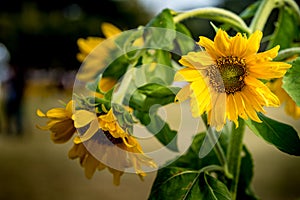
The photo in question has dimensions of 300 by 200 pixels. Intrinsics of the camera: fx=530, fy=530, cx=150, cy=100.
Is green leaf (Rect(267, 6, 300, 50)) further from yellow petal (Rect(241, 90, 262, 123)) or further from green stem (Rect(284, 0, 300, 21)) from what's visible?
yellow petal (Rect(241, 90, 262, 123))

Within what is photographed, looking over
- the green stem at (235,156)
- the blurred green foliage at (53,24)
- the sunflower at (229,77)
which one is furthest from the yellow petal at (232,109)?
the blurred green foliage at (53,24)

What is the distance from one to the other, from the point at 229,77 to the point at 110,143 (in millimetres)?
101

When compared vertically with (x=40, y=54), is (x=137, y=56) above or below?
below

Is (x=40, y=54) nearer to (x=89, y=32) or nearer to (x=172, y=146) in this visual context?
Result: (x=89, y=32)

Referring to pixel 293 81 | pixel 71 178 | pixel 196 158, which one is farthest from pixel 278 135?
pixel 71 178

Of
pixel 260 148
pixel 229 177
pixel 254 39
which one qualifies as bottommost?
pixel 260 148

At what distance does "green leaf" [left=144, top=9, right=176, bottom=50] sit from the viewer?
43 centimetres

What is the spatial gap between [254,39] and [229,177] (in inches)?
6.9

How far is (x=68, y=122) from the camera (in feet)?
1.28

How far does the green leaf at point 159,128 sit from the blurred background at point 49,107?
3.4 inches

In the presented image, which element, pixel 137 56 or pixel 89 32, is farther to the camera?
pixel 89 32

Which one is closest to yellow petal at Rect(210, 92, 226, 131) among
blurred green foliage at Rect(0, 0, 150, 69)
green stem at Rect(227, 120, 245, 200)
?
green stem at Rect(227, 120, 245, 200)

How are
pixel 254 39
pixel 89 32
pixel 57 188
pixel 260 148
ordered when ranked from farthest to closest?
1. pixel 89 32
2. pixel 260 148
3. pixel 57 188
4. pixel 254 39

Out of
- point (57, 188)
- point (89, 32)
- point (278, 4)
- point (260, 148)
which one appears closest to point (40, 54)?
point (89, 32)
